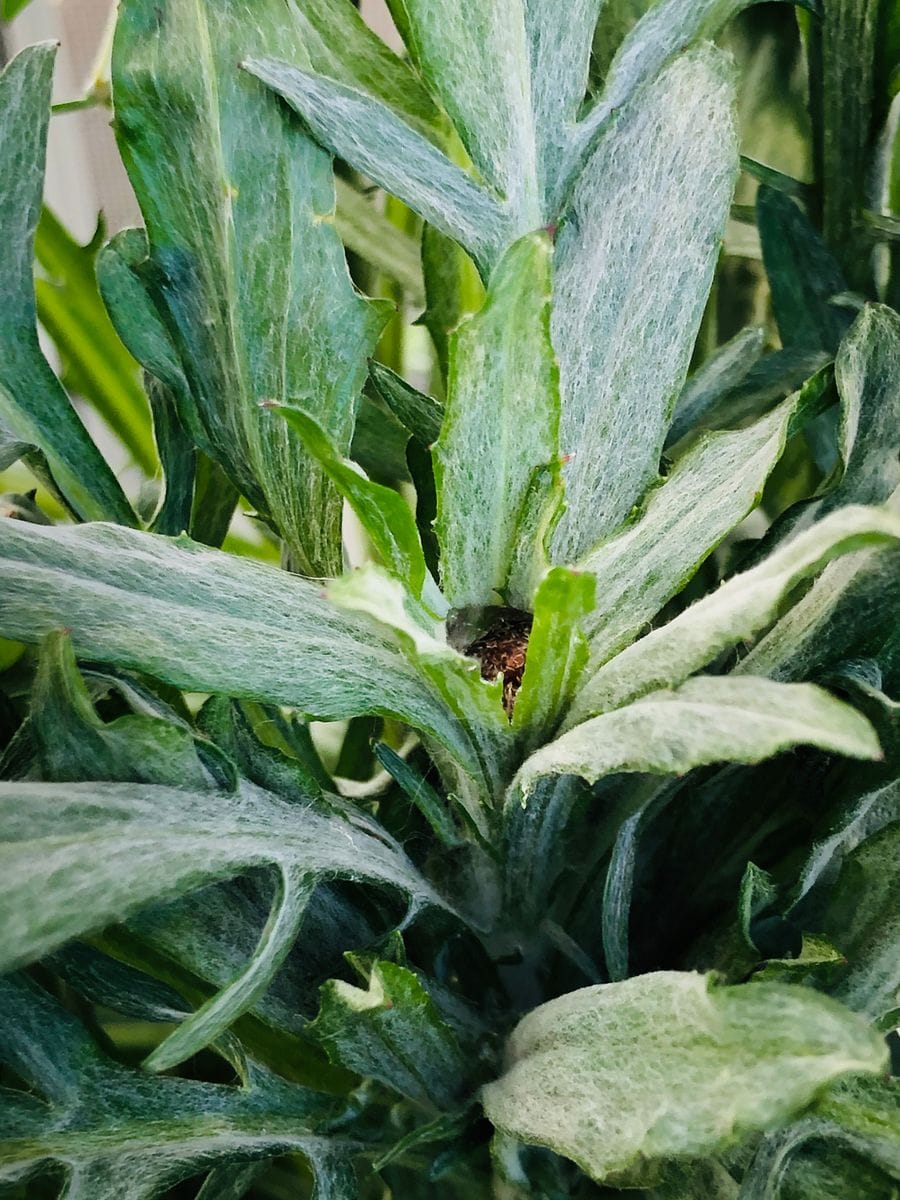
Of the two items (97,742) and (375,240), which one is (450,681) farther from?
(375,240)

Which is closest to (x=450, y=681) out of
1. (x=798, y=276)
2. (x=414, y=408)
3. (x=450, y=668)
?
(x=450, y=668)

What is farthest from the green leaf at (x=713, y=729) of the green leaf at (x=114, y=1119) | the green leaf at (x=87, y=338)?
the green leaf at (x=87, y=338)

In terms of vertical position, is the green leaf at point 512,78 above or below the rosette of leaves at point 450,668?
above

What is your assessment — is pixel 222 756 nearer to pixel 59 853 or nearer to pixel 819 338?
pixel 59 853

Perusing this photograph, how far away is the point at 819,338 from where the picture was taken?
37 cm

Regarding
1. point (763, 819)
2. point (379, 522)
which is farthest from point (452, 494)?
point (763, 819)

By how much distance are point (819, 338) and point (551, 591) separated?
0.74ft

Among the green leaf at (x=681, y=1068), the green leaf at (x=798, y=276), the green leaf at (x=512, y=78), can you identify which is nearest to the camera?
the green leaf at (x=681, y=1068)

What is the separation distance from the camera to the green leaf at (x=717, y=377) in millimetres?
330

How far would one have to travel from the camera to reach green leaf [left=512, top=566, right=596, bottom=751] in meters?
0.20

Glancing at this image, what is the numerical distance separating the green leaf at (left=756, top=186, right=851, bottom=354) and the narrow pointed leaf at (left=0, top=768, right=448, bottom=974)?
0.25 meters

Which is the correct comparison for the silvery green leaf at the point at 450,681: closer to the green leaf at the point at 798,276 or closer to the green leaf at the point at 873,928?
the green leaf at the point at 873,928

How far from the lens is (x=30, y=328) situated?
30cm

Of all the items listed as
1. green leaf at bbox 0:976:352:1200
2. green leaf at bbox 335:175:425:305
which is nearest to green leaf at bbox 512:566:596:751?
green leaf at bbox 0:976:352:1200
